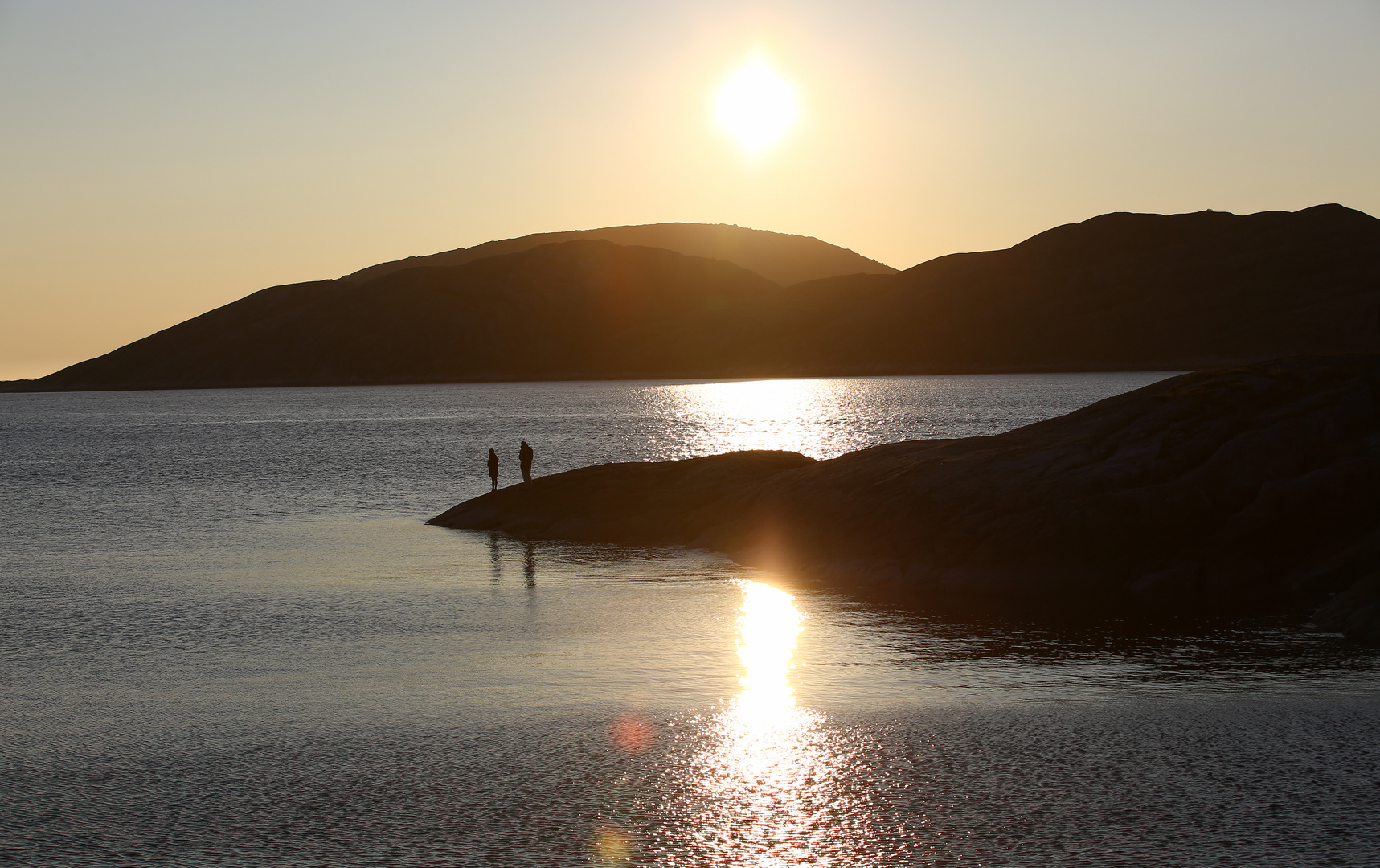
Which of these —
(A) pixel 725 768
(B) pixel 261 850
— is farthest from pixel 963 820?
(B) pixel 261 850

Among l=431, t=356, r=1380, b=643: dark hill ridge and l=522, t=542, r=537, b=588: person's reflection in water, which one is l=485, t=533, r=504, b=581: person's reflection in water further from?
l=431, t=356, r=1380, b=643: dark hill ridge

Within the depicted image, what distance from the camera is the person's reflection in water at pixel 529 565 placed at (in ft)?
93.0

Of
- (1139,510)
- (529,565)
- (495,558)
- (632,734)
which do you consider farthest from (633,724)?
(495,558)

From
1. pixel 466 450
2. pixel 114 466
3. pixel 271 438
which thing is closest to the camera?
pixel 114 466

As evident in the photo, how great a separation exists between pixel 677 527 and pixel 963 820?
2403cm

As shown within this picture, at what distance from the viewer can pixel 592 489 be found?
4034 cm

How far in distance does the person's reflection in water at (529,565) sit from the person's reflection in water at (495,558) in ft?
1.84

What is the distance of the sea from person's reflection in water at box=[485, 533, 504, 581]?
1.42ft

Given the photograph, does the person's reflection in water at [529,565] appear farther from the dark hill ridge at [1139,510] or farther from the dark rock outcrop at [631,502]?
the dark hill ridge at [1139,510]

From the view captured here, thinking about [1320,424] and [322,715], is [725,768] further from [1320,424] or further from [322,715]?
[1320,424]

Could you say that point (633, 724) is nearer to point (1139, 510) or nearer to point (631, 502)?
point (1139, 510)

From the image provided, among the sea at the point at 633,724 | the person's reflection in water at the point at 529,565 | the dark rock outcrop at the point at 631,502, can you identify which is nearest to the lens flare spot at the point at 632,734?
the sea at the point at 633,724

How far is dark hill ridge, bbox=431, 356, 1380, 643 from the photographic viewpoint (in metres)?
25.4

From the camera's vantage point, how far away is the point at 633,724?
51.6 ft
